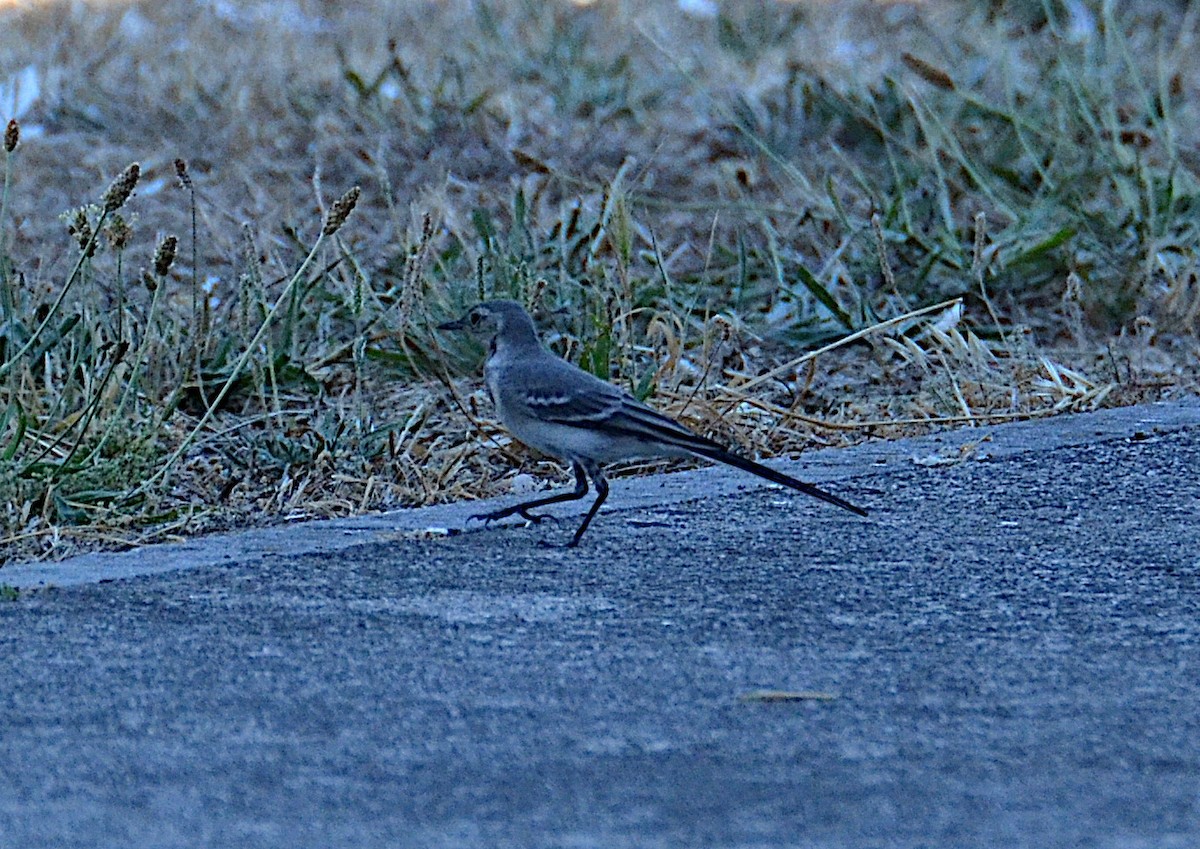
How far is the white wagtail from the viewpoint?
458 cm

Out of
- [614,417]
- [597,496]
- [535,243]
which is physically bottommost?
[597,496]

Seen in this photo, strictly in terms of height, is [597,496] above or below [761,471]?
Answer: below

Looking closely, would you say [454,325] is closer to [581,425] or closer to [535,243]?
[581,425]

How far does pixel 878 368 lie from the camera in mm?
6637

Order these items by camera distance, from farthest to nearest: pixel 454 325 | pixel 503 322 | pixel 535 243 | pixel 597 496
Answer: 1. pixel 535 243
2. pixel 454 325
3. pixel 503 322
4. pixel 597 496

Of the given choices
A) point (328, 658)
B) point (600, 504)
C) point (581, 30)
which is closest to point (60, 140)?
point (581, 30)

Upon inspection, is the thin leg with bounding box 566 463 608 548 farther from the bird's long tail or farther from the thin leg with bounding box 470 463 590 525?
the bird's long tail

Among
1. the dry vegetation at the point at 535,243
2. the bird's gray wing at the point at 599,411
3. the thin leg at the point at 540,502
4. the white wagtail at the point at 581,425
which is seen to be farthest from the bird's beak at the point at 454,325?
the thin leg at the point at 540,502

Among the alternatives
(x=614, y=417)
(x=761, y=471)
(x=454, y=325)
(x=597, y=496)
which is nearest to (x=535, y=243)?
(x=454, y=325)

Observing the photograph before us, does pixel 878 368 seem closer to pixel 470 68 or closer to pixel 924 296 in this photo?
pixel 924 296

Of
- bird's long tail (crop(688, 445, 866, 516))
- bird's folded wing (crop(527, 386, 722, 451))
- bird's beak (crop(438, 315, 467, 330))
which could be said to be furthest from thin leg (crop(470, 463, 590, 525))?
bird's beak (crop(438, 315, 467, 330))

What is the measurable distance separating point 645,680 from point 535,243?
13.0ft

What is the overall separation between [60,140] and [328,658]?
6506 mm

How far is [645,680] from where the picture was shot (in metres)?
3.44
